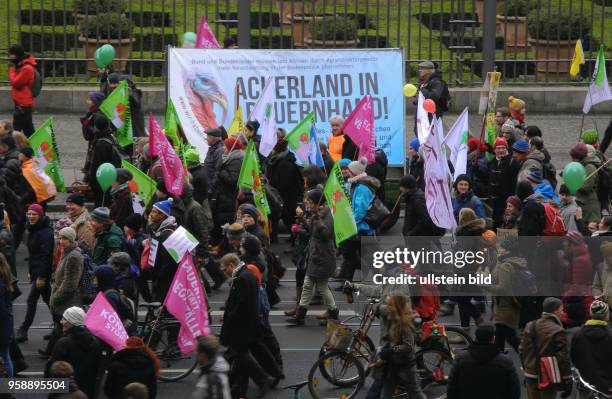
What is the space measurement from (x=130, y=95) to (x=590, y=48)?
8.00 m

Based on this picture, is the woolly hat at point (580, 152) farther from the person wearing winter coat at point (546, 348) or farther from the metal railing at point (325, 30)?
the metal railing at point (325, 30)

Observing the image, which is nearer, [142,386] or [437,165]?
[142,386]

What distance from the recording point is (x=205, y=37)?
21.4 metres

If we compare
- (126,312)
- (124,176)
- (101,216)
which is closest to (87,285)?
(126,312)

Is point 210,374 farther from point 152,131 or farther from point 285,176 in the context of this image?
point 285,176

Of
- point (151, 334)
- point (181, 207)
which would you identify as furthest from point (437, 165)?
point (151, 334)

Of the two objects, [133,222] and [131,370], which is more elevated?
[133,222]

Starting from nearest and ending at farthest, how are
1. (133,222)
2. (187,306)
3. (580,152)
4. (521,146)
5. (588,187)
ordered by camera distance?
(187,306)
(133,222)
(588,187)
(580,152)
(521,146)

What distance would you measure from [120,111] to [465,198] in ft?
16.9

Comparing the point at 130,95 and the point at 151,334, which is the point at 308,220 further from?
the point at 130,95

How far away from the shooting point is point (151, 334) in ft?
46.2

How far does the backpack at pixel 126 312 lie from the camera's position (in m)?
13.2

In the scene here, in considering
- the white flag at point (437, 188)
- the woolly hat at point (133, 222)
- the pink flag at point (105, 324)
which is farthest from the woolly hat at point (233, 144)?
the pink flag at point (105, 324)

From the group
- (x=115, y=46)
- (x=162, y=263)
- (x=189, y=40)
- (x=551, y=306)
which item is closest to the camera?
(x=551, y=306)
